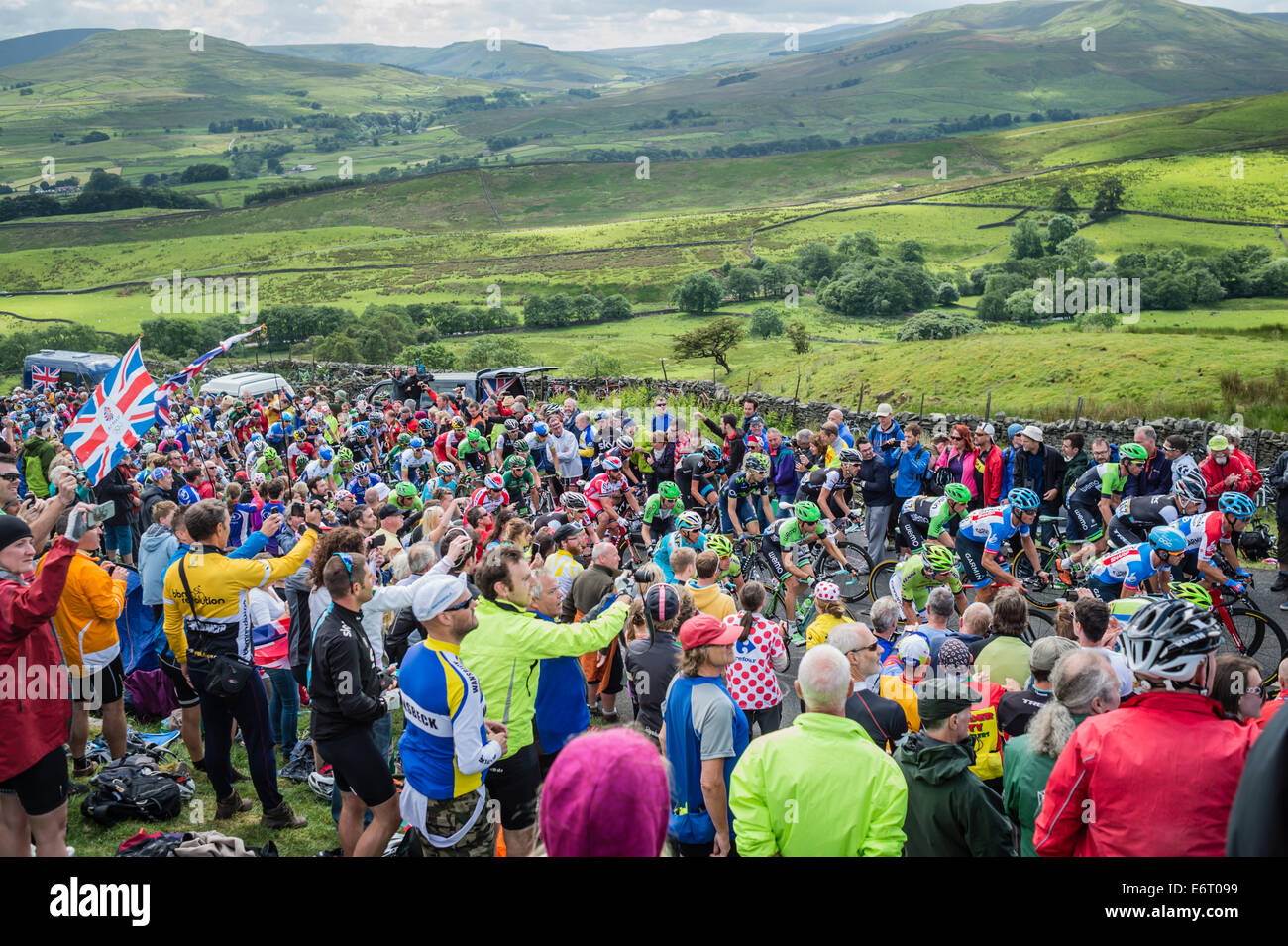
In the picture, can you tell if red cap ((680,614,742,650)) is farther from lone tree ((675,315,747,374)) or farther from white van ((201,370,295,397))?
lone tree ((675,315,747,374))

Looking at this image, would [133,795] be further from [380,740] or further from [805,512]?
[805,512]

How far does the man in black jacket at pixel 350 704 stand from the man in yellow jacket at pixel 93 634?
231 centimetres

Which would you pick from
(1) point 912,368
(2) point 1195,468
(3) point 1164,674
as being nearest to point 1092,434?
(2) point 1195,468

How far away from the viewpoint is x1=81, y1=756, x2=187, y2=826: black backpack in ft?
23.0

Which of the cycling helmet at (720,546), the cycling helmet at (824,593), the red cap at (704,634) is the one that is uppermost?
the red cap at (704,634)

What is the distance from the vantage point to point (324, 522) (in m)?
10.5

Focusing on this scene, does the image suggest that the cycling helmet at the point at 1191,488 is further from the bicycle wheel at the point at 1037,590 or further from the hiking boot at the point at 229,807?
the hiking boot at the point at 229,807

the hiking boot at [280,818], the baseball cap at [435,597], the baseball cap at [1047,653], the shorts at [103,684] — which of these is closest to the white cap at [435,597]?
the baseball cap at [435,597]

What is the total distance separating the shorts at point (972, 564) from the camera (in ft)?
34.2

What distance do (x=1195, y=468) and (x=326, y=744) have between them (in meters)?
9.86

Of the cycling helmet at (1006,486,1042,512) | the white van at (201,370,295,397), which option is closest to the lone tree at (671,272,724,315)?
the white van at (201,370,295,397)

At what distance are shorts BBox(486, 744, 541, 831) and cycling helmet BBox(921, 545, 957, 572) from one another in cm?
468
